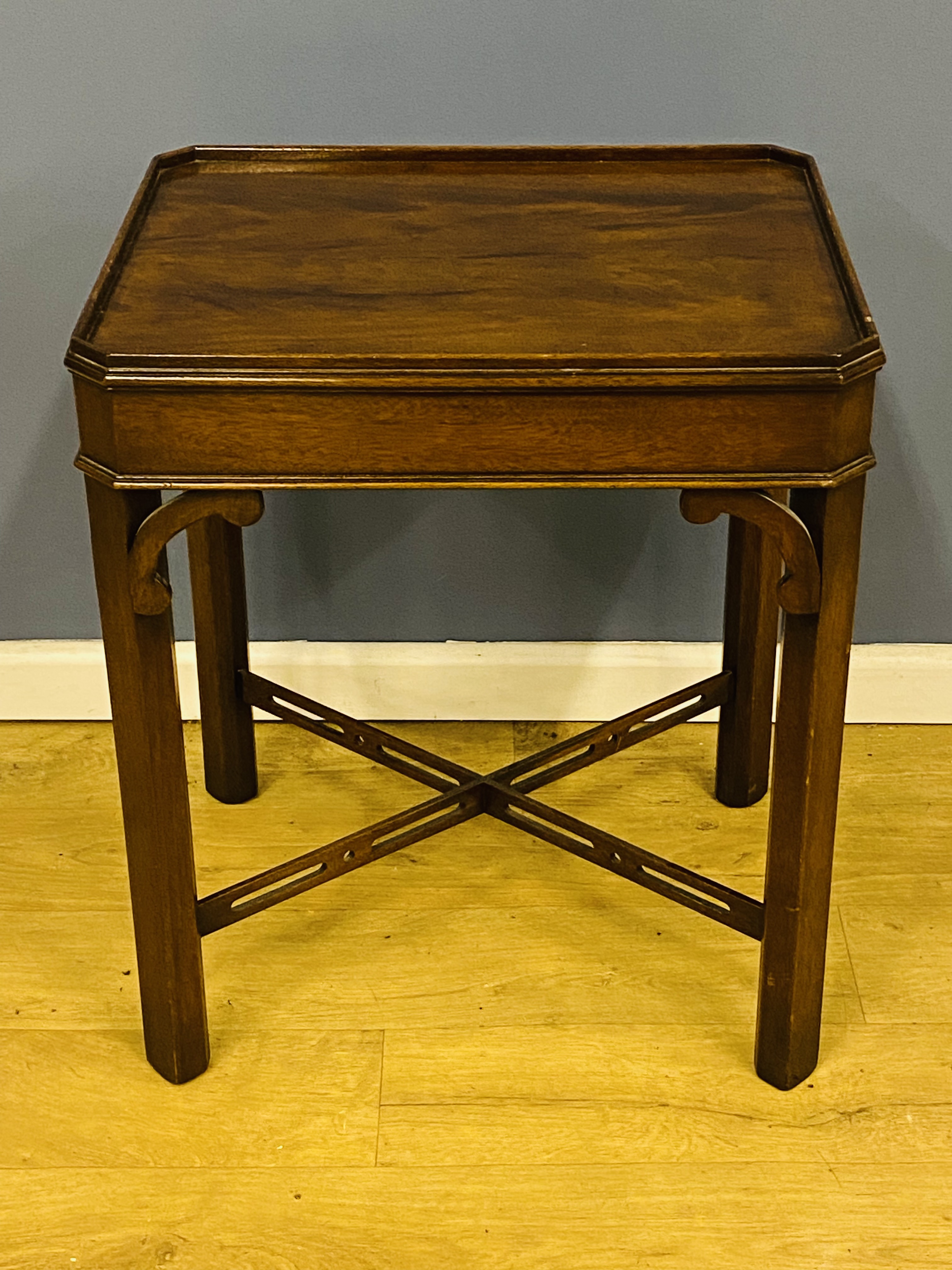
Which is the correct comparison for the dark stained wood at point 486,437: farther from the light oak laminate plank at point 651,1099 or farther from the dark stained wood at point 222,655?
the light oak laminate plank at point 651,1099

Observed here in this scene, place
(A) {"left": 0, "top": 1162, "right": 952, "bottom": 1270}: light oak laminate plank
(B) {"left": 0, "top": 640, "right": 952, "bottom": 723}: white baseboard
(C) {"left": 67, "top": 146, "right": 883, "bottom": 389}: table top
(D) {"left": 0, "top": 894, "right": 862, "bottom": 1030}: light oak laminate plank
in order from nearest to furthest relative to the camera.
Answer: (C) {"left": 67, "top": 146, "right": 883, "bottom": 389}: table top
(A) {"left": 0, "top": 1162, "right": 952, "bottom": 1270}: light oak laminate plank
(D) {"left": 0, "top": 894, "right": 862, "bottom": 1030}: light oak laminate plank
(B) {"left": 0, "top": 640, "right": 952, "bottom": 723}: white baseboard

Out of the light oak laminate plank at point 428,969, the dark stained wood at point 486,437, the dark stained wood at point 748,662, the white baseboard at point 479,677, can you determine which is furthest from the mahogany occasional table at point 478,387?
the white baseboard at point 479,677

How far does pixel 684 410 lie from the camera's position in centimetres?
117

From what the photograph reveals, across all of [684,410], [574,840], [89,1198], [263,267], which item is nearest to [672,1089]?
[574,840]

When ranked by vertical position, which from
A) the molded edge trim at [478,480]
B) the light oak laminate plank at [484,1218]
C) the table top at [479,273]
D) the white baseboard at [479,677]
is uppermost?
the table top at [479,273]

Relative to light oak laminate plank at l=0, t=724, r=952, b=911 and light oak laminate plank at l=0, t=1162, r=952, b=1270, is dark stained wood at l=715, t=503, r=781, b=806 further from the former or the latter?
light oak laminate plank at l=0, t=1162, r=952, b=1270

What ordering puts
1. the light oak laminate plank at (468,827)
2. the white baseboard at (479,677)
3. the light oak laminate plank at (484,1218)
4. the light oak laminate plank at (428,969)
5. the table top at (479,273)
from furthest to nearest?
the white baseboard at (479,677), the light oak laminate plank at (468,827), the light oak laminate plank at (428,969), the light oak laminate plank at (484,1218), the table top at (479,273)

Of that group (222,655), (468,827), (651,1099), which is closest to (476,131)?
(222,655)

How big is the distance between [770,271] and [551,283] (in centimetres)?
17

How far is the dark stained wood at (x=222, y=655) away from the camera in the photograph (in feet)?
5.32

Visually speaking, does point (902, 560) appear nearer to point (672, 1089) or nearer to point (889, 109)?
point (889, 109)

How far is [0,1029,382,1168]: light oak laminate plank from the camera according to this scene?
1.39m

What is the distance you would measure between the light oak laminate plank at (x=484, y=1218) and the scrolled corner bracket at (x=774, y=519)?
0.50 metres

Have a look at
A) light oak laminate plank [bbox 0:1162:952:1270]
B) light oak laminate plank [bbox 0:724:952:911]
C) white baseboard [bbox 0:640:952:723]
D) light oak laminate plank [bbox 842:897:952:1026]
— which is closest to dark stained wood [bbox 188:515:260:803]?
light oak laminate plank [bbox 0:724:952:911]
